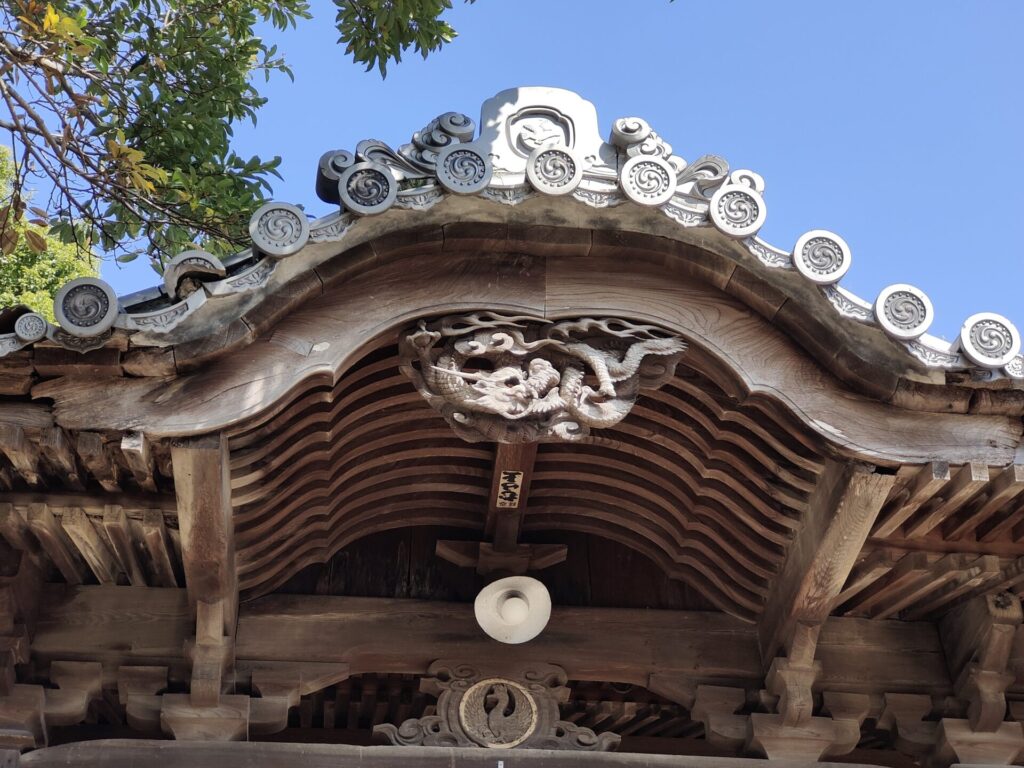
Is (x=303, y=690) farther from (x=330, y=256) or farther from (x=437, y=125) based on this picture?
(x=437, y=125)

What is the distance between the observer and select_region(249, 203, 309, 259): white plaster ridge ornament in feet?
18.4

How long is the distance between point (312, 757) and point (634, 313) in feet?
7.66

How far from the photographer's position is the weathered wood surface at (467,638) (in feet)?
21.2

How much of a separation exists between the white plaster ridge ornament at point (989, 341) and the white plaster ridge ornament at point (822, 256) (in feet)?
1.85

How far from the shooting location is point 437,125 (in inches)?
252

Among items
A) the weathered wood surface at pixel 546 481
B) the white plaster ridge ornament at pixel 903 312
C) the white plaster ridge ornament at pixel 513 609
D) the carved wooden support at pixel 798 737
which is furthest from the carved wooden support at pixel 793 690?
the white plaster ridge ornament at pixel 903 312

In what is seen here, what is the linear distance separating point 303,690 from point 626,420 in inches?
76.7

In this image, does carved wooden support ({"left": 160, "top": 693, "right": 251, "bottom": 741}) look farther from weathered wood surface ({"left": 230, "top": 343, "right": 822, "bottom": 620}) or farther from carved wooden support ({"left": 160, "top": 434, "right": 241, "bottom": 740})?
weathered wood surface ({"left": 230, "top": 343, "right": 822, "bottom": 620})

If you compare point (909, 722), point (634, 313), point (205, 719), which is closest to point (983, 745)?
point (909, 722)

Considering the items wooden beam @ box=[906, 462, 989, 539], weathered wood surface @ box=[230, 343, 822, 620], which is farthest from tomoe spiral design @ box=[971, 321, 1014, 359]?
weathered wood surface @ box=[230, 343, 822, 620]

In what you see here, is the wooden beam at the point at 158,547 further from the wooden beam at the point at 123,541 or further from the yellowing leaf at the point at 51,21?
the yellowing leaf at the point at 51,21

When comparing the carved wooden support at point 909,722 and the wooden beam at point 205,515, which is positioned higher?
the wooden beam at point 205,515

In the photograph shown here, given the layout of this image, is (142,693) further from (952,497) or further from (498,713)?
(952,497)

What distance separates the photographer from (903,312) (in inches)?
227
